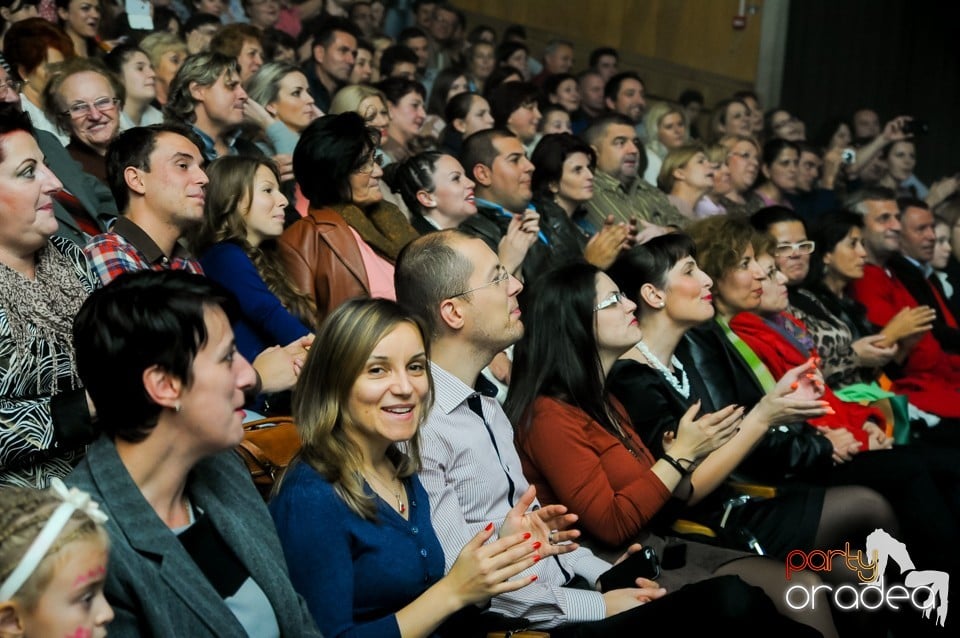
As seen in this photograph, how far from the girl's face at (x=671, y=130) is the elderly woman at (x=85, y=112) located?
3.79 meters

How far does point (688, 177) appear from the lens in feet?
18.8

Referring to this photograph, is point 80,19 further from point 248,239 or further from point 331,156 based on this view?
point 248,239

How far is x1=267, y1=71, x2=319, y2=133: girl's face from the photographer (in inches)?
178

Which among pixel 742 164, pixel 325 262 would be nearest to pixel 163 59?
pixel 325 262

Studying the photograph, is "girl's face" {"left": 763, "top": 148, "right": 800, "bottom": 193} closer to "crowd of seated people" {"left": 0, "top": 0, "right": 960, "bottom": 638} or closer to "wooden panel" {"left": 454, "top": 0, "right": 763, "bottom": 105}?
"crowd of seated people" {"left": 0, "top": 0, "right": 960, "bottom": 638}

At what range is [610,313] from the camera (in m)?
2.80

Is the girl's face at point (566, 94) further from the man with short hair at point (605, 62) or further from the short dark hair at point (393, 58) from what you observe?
the short dark hair at point (393, 58)

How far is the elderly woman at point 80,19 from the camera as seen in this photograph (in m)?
4.92

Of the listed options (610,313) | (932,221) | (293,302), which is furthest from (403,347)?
(932,221)

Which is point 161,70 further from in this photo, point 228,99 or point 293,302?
point 293,302

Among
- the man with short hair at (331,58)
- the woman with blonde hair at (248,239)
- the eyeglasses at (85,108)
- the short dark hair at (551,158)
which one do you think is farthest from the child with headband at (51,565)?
the man with short hair at (331,58)

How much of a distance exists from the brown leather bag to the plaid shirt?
0.45 metres

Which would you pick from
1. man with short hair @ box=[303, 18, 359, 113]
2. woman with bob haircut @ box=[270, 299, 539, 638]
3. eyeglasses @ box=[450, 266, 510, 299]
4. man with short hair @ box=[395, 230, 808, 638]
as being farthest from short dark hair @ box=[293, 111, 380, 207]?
man with short hair @ box=[303, 18, 359, 113]

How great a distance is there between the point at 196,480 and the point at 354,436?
33cm
